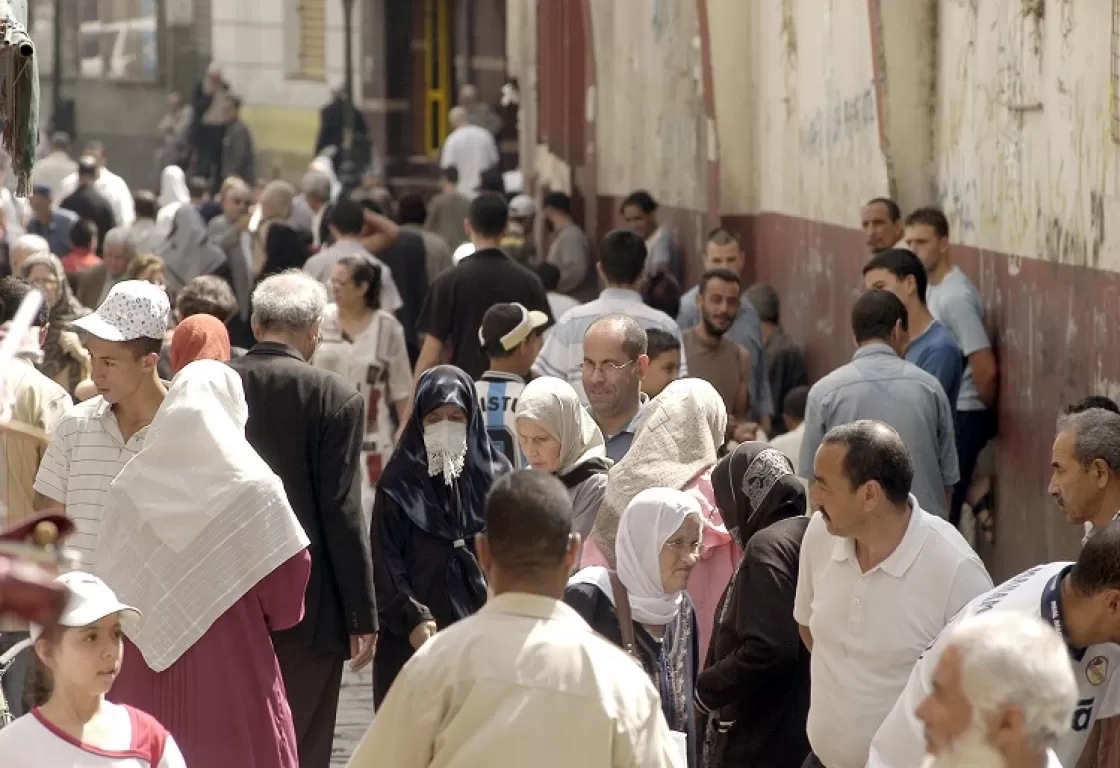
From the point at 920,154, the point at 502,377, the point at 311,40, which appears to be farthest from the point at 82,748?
the point at 311,40

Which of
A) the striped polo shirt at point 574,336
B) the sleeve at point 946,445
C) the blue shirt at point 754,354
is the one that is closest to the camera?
the sleeve at point 946,445

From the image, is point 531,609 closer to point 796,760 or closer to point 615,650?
point 615,650

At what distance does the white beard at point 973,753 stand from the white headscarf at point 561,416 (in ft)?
10.9

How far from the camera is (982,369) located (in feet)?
32.4

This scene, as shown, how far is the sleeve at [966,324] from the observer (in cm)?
989

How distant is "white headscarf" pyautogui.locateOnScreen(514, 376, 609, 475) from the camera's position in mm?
7043

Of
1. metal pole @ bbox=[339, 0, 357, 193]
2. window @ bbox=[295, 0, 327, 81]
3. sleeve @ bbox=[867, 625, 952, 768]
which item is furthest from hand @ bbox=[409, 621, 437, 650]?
window @ bbox=[295, 0, 327, 81]

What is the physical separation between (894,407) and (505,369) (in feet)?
4.75

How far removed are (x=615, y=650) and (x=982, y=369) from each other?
6.03 meters

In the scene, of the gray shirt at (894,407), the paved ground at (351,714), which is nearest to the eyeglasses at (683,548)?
the gray shirt at (894,407)

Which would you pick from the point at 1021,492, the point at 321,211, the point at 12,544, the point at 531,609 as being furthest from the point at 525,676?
the point at 321,211

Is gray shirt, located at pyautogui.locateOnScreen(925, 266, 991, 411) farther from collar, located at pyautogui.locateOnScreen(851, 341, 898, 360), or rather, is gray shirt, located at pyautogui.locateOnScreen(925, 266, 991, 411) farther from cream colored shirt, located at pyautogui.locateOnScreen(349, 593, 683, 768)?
cream colored shirt, located at pyautogui.locateOnScreen(349, 593, 683, 768)

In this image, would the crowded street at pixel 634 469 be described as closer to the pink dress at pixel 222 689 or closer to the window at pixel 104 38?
the pink dress at pixel 222 689

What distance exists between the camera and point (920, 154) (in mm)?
11789
